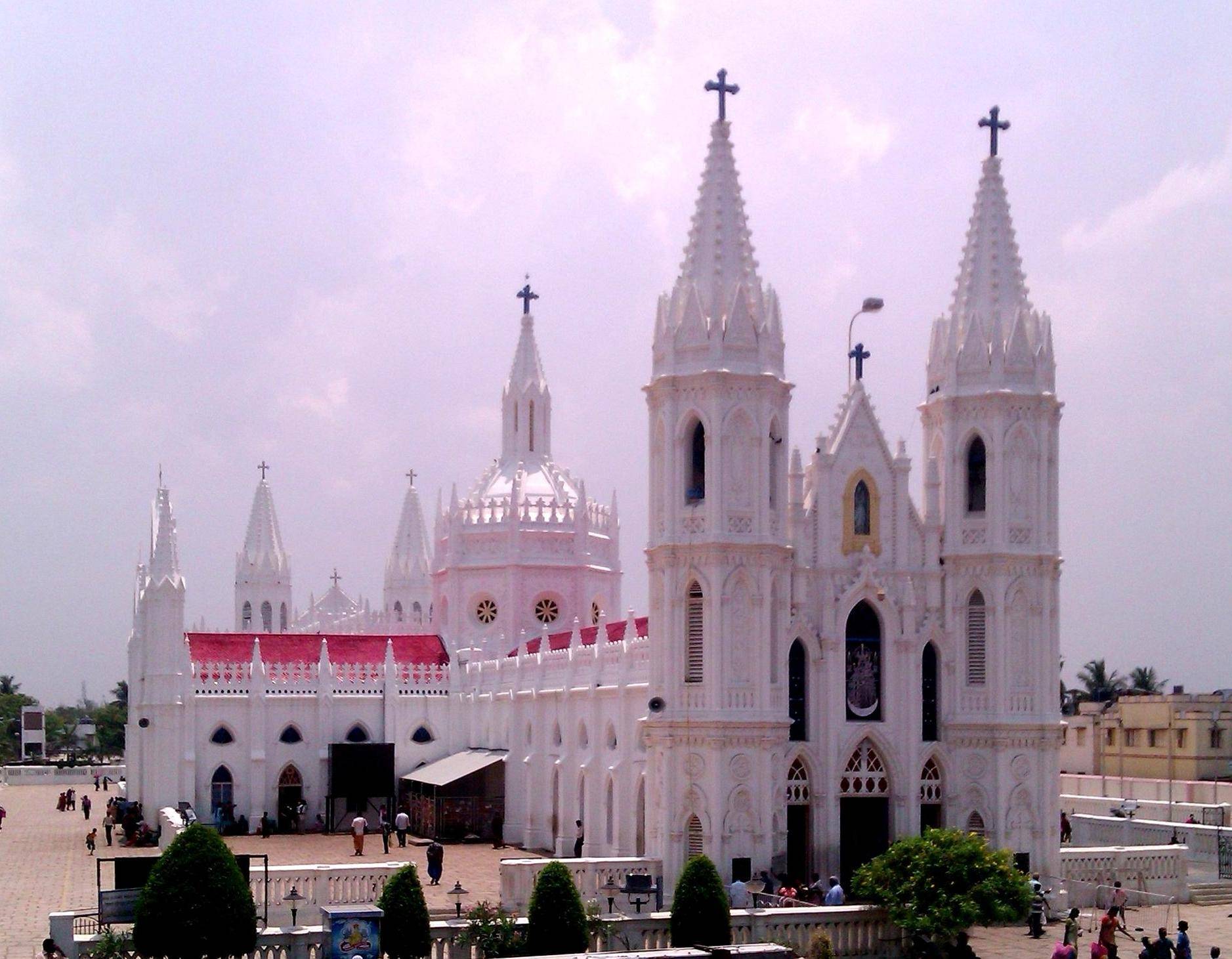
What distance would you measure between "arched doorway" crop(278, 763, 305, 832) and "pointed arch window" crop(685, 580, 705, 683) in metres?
24.7

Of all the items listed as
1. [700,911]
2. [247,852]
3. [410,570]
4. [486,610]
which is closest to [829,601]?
[700,911]

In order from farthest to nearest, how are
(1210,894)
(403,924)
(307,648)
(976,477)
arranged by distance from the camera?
(307,648), (976,477), (1210,894), (403,924)

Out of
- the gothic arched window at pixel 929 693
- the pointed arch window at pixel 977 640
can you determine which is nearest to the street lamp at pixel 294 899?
the gothic arched window at pixel 929 693

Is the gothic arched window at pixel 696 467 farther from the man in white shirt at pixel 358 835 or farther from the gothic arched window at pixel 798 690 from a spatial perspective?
the man in white shirt at pixel 358 835

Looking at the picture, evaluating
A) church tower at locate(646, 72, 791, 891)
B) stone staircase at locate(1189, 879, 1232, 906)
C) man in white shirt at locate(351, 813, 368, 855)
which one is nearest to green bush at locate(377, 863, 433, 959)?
church tower at locate(646, 72, 791, 891)

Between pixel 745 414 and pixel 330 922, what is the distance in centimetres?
1588

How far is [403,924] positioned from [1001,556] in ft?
59.3

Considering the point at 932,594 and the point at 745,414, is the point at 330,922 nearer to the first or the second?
the point at 745,414

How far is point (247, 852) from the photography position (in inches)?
1967

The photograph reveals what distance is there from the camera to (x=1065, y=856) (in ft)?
130

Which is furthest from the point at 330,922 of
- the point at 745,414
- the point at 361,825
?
the point at 361,825

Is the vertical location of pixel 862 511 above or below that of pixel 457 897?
above

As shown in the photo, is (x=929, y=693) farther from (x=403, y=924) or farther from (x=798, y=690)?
(x=403, y=924)

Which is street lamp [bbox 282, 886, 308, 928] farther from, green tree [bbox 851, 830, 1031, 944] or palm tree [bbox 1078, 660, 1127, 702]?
palm tree [bbox 1078, 660, 1127, 702]
